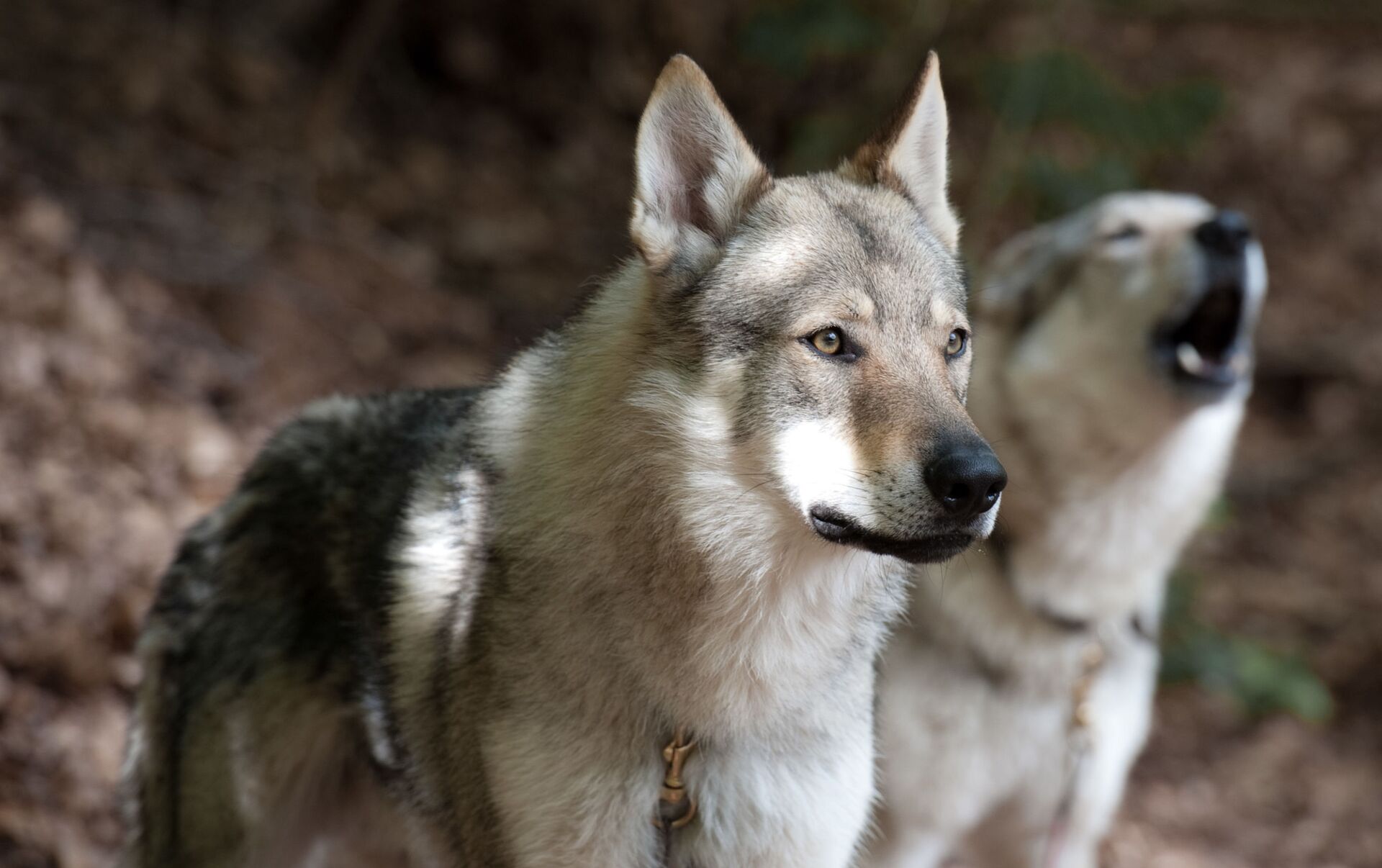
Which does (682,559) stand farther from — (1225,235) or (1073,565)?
(1225,235)

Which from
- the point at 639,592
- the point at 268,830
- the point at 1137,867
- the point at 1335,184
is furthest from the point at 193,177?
the point at 1335,184

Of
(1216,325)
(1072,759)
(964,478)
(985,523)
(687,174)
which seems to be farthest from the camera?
(1216,325)

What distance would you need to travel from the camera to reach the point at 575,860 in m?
2.69

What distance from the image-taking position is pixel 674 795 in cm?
274

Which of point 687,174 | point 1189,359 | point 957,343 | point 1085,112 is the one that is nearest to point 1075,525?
point 1189,359

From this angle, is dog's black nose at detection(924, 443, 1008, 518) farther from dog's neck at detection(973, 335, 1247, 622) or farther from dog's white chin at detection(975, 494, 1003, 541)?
dog's neck at detection(973, 335, 1247, 622)

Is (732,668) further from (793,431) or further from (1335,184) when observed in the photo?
(1335,184)

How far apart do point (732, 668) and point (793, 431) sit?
577 millimetres

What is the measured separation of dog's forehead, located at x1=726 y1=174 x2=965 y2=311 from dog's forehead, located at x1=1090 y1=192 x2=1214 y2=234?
207 centimetres

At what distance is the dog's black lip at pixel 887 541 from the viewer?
2523 millimetres

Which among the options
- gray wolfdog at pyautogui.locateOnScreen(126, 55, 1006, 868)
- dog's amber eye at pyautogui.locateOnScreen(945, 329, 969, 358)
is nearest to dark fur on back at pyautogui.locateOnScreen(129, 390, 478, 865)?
gray wolfdog at pyautogui.locateOnScreen(126, 55, 1006, 868)

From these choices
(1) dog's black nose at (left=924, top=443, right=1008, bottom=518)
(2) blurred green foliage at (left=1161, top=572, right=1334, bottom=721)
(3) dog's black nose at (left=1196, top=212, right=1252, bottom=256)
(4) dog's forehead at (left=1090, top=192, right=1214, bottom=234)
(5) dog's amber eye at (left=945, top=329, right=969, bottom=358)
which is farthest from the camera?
(2) blurred green foliage at (left=1161, top=572, right=1334, bottom=721)

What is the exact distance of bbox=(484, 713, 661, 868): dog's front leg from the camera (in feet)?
8.80

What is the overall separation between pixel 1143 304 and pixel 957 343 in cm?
199
